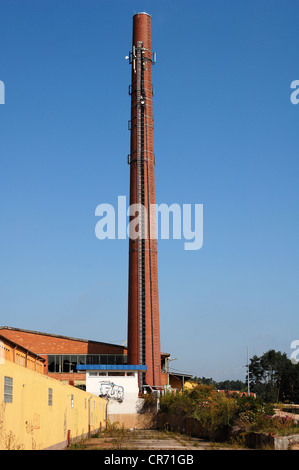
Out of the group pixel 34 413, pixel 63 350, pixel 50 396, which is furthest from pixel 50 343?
pixel 34 413

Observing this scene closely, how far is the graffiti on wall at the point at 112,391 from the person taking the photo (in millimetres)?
50000

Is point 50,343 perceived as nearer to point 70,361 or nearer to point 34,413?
point 70,361

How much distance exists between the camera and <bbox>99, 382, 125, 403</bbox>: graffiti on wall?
164 feet

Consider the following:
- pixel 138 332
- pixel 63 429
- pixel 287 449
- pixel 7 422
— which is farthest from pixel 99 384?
pixel 7 422

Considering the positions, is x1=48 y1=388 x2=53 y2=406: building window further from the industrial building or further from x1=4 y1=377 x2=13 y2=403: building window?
the industrial building

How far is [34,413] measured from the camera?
1788 cm

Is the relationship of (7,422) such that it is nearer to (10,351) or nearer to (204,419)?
(204,419)

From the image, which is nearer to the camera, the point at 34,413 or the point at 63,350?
the point at 34,413

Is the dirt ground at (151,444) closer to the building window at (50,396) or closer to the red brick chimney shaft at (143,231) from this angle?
the building window at (50,396)

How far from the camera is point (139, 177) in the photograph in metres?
66.2

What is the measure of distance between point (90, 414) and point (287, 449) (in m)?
15.8

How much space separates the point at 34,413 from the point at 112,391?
33.7 meters

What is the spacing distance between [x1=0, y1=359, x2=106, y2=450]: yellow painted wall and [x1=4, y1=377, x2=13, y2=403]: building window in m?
0.11

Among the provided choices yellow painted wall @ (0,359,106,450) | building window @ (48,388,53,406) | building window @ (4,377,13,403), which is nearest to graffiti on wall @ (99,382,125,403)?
yellow painted wall @ (0,359,106,450)
